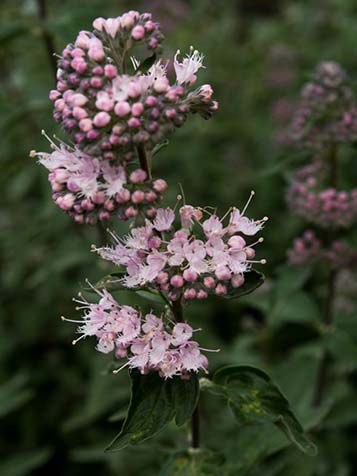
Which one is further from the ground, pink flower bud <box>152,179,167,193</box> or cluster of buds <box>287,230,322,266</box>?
pink flower bud <box>152,179,167,193</box>

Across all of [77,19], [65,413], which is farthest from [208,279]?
[65,413]

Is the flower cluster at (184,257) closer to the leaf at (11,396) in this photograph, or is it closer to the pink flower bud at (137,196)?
the pink flower bud at (137,196)

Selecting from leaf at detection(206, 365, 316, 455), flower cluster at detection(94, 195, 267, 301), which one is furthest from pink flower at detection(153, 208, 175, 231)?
leaf at detection(206, 365, 316, 455)

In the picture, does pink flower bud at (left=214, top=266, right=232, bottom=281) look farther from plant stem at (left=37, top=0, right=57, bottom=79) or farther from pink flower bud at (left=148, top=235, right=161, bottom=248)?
plant stem at (left=37, top=0, right=57, bottom=79)

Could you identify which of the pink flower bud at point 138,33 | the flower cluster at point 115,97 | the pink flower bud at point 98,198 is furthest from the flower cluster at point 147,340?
the pink flower bud at point 138,33

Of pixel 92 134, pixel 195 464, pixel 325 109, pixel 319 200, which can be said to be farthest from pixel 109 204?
pixel 325 109

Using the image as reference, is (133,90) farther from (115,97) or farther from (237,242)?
(237,242)
